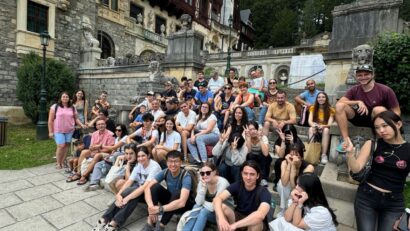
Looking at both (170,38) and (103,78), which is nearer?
(170,38)

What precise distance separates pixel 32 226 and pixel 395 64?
22.1ft

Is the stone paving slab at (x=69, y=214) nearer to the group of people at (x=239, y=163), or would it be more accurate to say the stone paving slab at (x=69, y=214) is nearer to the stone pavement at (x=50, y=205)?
the stone pavement at (x=50, y=205)

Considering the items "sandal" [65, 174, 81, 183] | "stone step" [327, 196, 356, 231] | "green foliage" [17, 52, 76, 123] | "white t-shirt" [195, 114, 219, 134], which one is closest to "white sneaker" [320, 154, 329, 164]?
"stone step" [327, 196, 356, 231]

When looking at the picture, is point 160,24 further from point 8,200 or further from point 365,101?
point 365,101

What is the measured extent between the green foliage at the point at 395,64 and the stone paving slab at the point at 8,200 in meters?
7.18

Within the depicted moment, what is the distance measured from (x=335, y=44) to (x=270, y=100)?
2.76 metres

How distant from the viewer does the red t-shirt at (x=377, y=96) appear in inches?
121

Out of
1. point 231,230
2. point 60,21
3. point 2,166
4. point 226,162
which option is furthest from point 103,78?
point 231,230

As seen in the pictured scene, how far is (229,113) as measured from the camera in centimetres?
578

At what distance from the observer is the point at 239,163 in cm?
397

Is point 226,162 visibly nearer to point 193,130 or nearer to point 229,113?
point 193,130

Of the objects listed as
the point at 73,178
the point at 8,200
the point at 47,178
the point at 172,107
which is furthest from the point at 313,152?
the point at 47,178

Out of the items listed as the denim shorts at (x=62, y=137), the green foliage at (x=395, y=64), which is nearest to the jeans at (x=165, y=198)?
the denim shorts at (x=62, y=137)

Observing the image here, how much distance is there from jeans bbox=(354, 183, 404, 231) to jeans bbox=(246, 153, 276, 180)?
1492 mm
